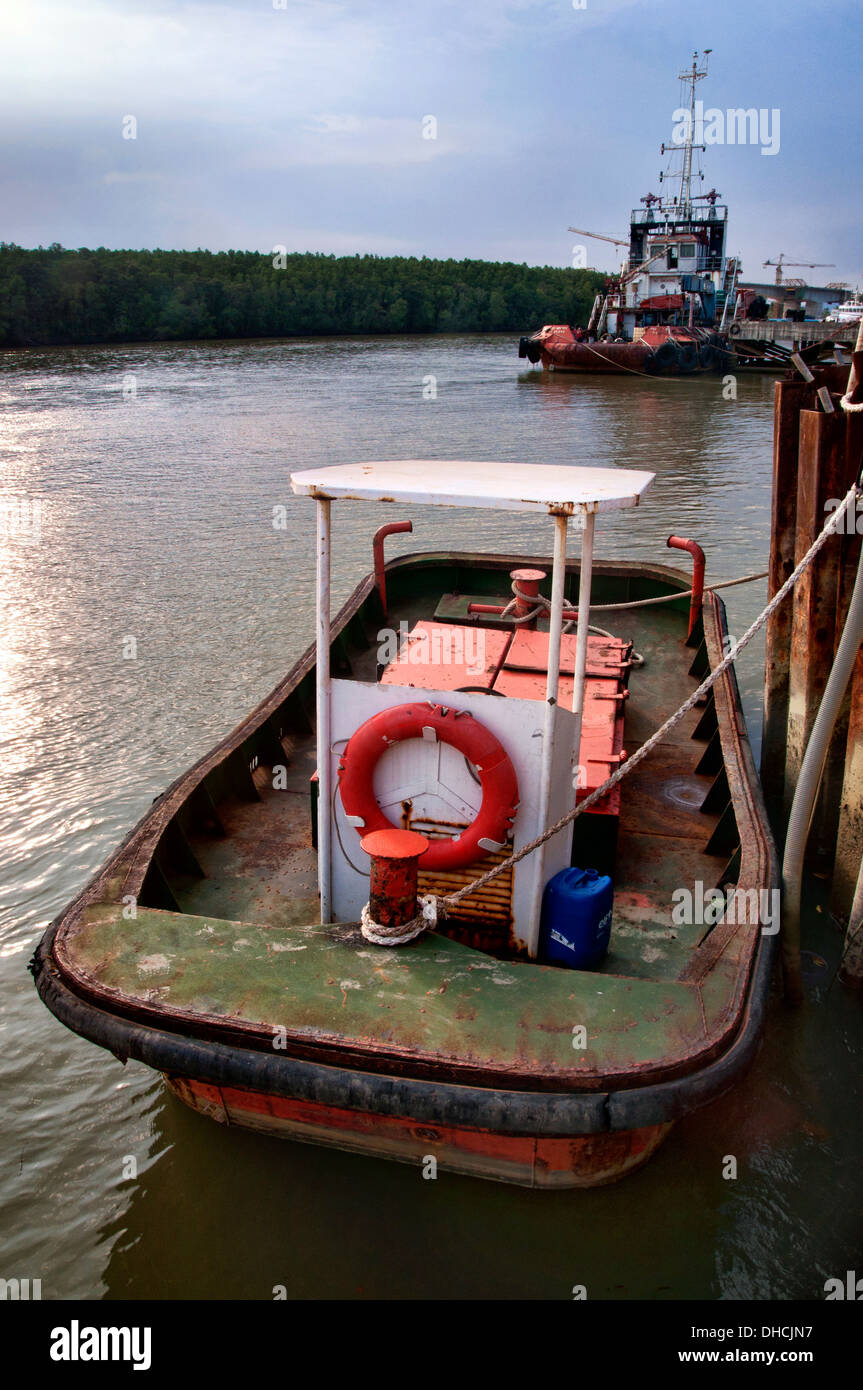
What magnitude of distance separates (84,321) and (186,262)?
13489 millimetres

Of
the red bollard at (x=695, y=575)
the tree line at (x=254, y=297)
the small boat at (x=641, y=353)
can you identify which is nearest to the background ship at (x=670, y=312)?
the small boat at (x=641, y=353)

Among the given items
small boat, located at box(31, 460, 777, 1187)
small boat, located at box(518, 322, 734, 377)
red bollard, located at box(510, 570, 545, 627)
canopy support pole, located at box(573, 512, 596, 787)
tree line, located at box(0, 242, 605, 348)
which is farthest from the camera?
tree line, located at box(0, 242, 605, 348)

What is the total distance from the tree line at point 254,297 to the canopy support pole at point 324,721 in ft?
173

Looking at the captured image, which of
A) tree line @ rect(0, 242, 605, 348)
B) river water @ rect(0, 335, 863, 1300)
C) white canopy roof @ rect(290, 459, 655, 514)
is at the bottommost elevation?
river water @ rect(0, 335, 863, 1300)

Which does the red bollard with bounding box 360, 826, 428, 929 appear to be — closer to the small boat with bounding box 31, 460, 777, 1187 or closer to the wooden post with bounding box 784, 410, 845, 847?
the small boat with bounding box 31, 460, 777, 1187

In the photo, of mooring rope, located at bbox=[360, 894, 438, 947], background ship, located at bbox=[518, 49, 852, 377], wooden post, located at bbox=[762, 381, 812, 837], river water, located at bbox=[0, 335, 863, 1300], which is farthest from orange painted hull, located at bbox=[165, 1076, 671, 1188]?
background ship, located at bbox=[518, 49, 852, 377]

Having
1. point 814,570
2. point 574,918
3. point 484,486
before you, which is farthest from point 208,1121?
point 814,570

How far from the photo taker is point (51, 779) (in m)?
8.09

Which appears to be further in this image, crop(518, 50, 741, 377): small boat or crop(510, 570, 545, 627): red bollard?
crop(518, 50, 741, 377): small boat

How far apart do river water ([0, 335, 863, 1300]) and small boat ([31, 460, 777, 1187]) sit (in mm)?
476

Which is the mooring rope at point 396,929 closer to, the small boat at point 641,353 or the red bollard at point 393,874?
the red bollard at point 393,874

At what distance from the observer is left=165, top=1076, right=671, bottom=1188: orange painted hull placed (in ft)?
11.6

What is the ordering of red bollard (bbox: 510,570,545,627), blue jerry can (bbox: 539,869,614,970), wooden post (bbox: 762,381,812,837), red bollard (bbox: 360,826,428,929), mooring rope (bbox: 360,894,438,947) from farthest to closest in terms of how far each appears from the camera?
red bollard (bbox: 510,570,545,627), wooden post (bbox: 762,381,812,837), blue jerry can (bbox: 539,869,614,970), mooring rope (bbox: 360,894,438,947), red bollard (bbox: 360,826,428,929)

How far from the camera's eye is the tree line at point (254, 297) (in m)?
55.4
